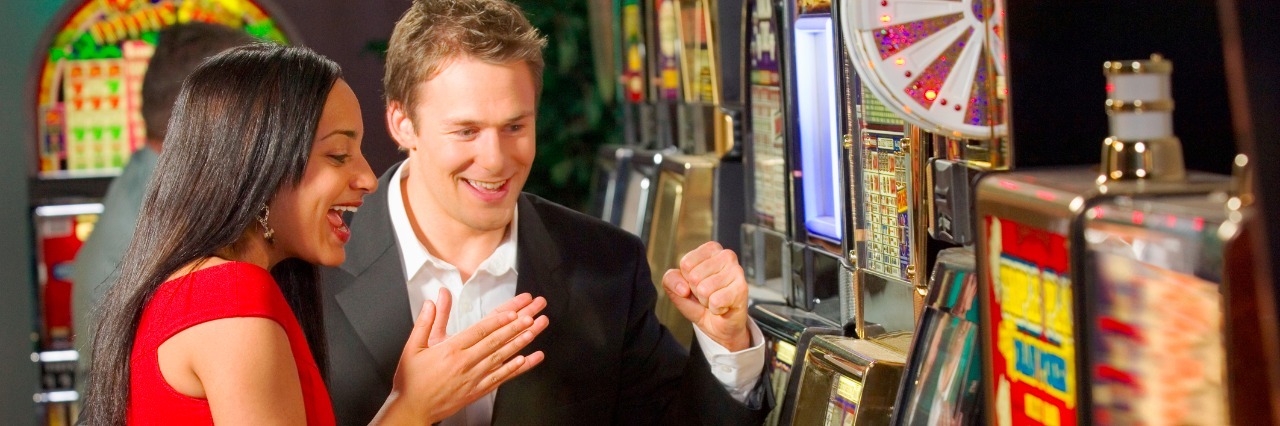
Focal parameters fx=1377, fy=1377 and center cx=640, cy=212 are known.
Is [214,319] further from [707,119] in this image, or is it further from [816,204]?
[707,119]

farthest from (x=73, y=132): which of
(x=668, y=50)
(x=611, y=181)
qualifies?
(x=668, y=50)

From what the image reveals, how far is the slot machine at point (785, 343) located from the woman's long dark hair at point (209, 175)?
96 centimetres

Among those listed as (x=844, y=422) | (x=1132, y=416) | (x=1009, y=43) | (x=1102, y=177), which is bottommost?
(x=844, y=422)

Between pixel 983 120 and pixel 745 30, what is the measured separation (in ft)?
4.52

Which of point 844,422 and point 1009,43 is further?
point 844,422

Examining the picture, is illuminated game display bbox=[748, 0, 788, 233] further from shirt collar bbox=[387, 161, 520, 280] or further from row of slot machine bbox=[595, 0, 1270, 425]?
shirt collar bbox=[387, 161, 520, 280]

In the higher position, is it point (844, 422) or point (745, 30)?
point (745, 30)

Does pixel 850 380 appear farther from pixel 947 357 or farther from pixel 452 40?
pixel 452 40

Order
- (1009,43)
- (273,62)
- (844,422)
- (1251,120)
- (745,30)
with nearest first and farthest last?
(1251,120)
(1009,43)
(273,62)
(844,422)
(745,30)

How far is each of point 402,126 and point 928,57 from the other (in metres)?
1.09

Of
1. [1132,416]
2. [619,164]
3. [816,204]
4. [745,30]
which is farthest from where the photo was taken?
[619,164]

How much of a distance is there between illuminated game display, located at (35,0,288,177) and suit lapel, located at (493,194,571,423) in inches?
115

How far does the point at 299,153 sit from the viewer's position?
1.83 metres

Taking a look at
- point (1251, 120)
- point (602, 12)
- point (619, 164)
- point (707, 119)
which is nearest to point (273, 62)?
point (1251, 120)
